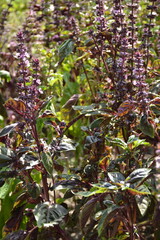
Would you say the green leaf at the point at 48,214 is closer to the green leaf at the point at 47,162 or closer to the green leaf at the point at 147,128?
the green leaf at the point at 47,162

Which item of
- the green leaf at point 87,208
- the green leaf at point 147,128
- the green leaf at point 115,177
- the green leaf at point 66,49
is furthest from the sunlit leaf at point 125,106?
the green leaf at point 66,49

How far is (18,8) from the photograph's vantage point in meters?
9.12

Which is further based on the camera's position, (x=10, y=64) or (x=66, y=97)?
(x=10, y=64)

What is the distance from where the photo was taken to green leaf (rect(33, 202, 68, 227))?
159 cm

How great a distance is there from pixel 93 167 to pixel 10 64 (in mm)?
1993

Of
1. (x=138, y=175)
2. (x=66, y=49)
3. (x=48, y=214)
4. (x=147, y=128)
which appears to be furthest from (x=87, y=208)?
(x=66, y=49)

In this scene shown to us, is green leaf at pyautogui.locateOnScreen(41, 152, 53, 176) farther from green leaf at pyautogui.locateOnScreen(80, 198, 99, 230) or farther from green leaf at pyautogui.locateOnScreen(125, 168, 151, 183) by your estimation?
green leaf at pyautogui.locateOnScreen(125, 168, 151, 183)

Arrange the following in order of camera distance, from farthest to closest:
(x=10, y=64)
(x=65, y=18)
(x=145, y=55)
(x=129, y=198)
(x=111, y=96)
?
1. (x=10, y=64)
2. (x=65, y=18)
3. (x=145, y=55)
4. (x=111, y=96)
5. (x=129, y=198)

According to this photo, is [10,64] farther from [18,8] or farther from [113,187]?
[18,8]

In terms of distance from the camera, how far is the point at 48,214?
1.64 metres

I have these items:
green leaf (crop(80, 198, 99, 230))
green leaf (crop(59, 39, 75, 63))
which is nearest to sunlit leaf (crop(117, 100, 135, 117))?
green leaf (crop(80, 198, 99, 230))

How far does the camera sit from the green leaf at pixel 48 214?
A: 1.59 m

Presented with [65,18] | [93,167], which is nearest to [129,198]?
[93,167]

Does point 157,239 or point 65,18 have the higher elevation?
point 65,18
